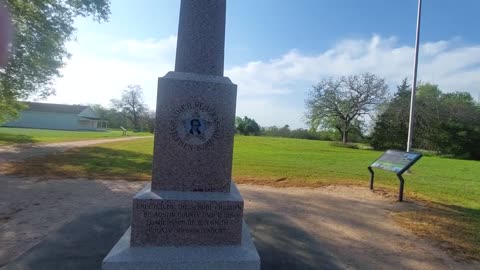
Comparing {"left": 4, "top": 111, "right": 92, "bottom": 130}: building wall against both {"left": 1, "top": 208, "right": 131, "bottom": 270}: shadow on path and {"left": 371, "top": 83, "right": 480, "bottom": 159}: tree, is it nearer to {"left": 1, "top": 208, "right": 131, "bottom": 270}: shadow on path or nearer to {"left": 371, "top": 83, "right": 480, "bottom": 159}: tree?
{"left": 371, "top": 83, "right": 480, "bottom": 159}: tree

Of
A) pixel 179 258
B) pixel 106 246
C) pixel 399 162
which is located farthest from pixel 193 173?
pixel 399 162

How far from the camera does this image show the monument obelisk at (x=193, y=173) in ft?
10.4

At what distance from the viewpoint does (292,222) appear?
19.2 ft

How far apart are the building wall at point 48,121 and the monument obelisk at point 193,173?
236 ft

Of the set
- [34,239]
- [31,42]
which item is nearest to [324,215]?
[34,239]

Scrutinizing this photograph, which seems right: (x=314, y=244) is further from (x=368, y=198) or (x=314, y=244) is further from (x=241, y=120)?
(x=241, y=120)

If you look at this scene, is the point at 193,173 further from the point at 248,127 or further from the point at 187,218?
the point at 248,127

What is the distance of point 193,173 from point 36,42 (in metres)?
17.4

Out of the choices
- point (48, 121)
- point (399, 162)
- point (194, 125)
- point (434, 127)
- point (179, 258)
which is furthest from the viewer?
point (48, 121)

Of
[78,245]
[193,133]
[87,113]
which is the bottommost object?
[78,245]

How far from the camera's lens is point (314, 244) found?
15.5ft

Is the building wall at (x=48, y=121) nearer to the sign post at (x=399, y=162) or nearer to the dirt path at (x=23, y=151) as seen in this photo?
the dirt path at (x=23, y=151)

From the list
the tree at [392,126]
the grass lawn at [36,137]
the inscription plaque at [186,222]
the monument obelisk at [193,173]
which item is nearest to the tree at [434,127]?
the tree at [392,126]

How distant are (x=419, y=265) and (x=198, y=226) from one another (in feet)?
9.77
